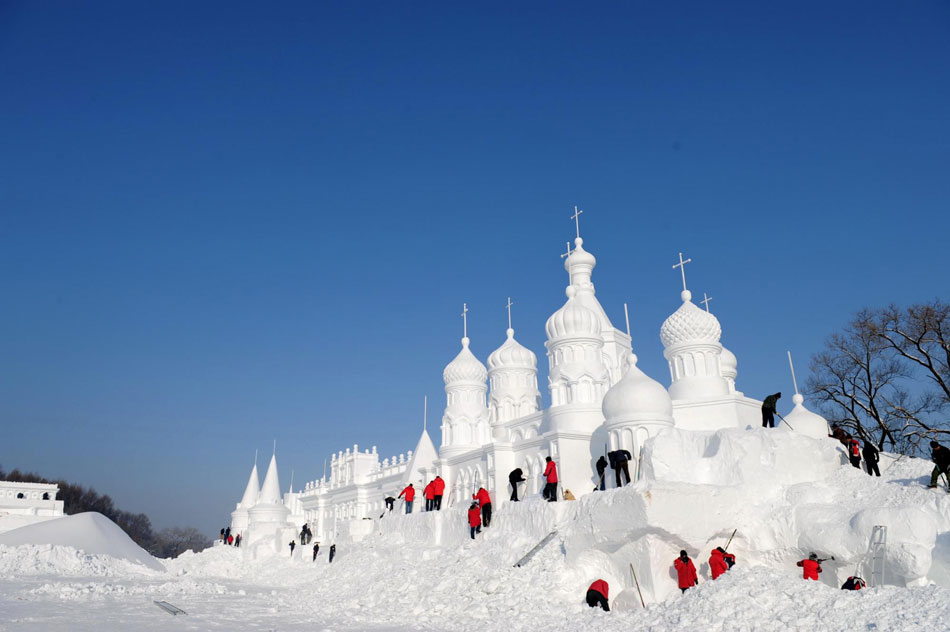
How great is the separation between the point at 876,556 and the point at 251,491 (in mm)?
37671

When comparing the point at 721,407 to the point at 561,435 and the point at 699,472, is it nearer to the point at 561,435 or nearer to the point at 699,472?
the point at 561,435

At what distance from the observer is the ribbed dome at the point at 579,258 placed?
105 feet

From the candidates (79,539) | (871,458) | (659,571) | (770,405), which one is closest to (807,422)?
(770,405)

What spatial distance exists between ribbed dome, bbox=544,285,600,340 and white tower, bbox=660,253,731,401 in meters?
2.86

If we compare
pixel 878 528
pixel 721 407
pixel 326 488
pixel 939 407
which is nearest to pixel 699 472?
pixel 878 528

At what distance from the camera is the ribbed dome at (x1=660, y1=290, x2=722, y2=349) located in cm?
2519

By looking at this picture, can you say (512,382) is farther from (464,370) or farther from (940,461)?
(940,461)

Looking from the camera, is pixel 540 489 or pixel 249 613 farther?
pixel 540 489

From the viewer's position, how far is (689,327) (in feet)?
82.8

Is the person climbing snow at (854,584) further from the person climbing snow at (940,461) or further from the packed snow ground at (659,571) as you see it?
the person climbing snow at (940,461)

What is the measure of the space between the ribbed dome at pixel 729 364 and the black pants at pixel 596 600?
17694mm

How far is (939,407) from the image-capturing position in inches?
867

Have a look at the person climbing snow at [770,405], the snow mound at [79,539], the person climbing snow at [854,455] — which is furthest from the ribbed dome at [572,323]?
the snow mound at [79,539]

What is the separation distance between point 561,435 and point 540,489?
1817 millimetres
